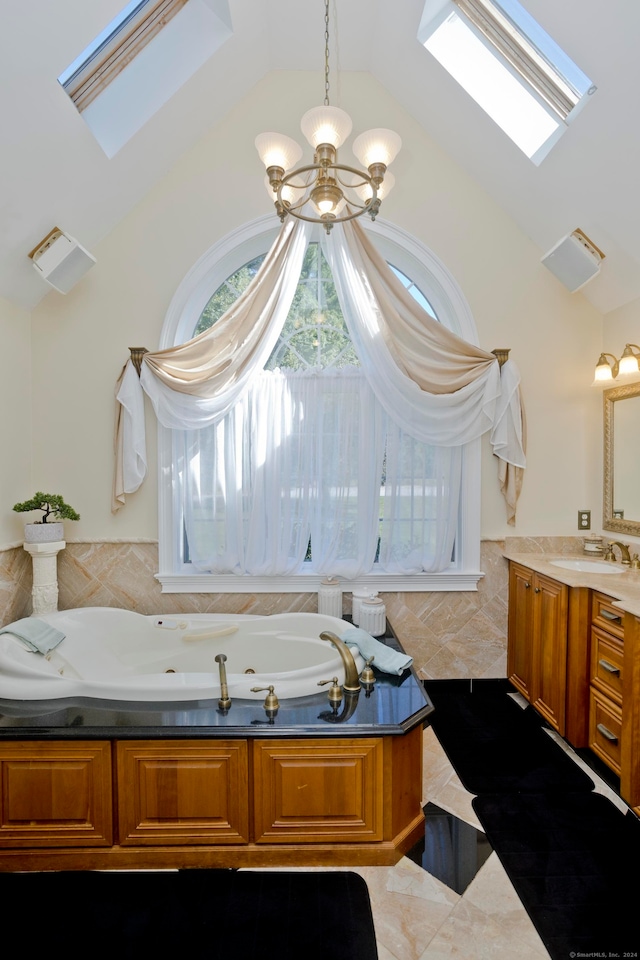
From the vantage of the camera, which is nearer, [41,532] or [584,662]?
[584,662]

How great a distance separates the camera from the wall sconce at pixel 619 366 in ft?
8.69

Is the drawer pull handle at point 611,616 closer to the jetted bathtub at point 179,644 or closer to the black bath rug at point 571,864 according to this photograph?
the black bath rug at point 571,864

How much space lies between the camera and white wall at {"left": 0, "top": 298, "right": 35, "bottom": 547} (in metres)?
2.65

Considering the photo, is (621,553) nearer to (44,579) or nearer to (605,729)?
(605,729)

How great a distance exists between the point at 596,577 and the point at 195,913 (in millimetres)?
2176

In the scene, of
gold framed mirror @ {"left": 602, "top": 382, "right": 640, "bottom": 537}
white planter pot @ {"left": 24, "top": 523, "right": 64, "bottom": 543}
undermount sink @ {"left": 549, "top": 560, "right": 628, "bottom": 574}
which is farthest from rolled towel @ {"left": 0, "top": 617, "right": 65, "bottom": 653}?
gold framed mirror @ {"left": 602, "top": 382, "right": 640, "bottom": 537}

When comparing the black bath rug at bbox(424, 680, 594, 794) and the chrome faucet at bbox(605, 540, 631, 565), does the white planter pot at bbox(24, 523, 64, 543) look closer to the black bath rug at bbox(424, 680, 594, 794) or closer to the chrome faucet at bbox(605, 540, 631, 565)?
the black bath rug at bbox(424, 680, 594, 794)

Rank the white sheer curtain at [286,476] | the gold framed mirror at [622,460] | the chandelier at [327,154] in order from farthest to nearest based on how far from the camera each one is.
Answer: the white sheer curtain at [286,476] → the gold framed mirror at [622,460] → the chandelier at [327,154]

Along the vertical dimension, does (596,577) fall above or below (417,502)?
below

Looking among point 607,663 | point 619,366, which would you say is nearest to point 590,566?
point 607,663

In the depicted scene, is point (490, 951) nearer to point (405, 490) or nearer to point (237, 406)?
point (405, 490)

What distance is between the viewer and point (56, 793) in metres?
1.78

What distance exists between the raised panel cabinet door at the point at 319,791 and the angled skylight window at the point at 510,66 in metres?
2.87

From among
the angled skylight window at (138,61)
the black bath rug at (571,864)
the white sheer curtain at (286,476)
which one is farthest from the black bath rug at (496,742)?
the angled skylight window at (138,61)
